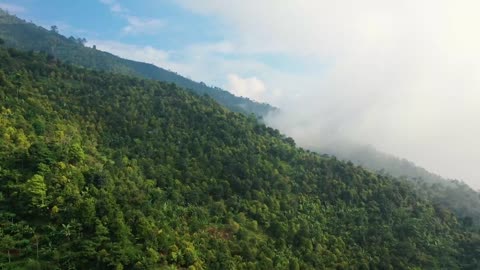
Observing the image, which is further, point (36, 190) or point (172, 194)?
point (172, 194)

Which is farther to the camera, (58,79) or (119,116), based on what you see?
(58,79)

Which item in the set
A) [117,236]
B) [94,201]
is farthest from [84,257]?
[94,201]

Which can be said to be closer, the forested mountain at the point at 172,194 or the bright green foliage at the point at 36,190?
the bright green foliage at the point at 36,190

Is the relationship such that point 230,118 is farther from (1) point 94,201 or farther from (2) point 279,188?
(1) point 94,201

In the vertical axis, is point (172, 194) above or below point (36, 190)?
below

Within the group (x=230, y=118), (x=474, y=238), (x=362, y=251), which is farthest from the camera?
(x=230, y=118)

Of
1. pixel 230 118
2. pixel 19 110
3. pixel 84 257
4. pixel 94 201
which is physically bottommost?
pixel 84 257

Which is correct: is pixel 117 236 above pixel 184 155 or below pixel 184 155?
below

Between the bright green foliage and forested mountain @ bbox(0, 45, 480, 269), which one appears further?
forested mountain @ bbox(0, 45, 480, 269)
